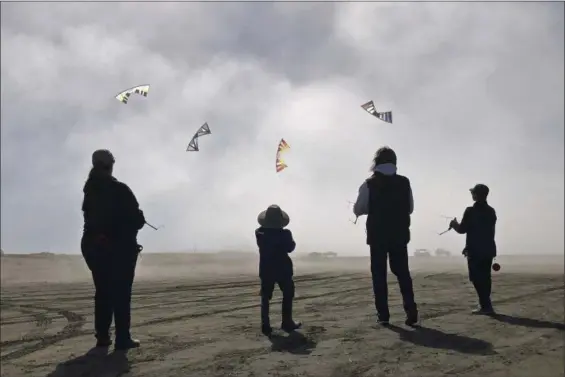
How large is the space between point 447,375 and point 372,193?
3.24 meters

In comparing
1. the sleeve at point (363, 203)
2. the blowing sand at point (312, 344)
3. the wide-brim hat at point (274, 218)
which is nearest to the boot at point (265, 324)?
the blowing sand at point (312, 344)

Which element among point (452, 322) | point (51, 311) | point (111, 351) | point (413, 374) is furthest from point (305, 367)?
point (51, 311)

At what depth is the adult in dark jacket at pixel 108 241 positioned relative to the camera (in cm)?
612

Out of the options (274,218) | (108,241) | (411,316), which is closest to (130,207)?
(108,241)

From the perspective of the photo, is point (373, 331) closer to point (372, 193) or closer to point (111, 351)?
point (372, 193)

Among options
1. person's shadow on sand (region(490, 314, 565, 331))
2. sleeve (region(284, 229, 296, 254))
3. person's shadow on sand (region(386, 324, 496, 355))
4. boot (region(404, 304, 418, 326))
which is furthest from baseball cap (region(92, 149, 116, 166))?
person's shadow on sand (region(490, 314, 565, 331))

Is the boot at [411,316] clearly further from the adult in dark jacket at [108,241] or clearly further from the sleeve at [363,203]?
A: the adult in dark jacket at [108,241]

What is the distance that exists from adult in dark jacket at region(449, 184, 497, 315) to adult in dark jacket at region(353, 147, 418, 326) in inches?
78.5

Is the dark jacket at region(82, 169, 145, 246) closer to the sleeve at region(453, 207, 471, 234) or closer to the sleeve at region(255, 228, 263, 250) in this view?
the sleeve at region(255, 228, 263, 250)

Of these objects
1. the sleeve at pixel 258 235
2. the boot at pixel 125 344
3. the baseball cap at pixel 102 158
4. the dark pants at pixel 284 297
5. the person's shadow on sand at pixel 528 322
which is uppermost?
the baseball cap at pixel 102 158

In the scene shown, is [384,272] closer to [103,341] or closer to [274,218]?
[274,218]

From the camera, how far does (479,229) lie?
8.84 meters

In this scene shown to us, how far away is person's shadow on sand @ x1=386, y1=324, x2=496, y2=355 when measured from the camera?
5.26m

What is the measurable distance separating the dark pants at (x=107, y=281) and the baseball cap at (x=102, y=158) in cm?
89
